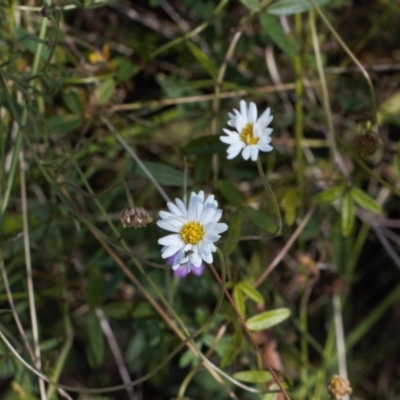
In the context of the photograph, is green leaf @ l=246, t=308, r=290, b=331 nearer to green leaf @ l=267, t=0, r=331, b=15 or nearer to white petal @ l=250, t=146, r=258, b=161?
white petal @ l=250, t=146, r=258, b=161

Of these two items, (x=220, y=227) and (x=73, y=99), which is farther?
(x=73, y=99)

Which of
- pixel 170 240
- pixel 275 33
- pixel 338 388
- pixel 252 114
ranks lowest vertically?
pixel 338 388

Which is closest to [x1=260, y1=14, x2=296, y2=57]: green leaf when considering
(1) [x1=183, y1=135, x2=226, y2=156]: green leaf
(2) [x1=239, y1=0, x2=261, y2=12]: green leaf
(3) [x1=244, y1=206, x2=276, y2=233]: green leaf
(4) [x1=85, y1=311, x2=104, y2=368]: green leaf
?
(2) [x1=239, y1=0, x2=261, y2=12]: green leaf

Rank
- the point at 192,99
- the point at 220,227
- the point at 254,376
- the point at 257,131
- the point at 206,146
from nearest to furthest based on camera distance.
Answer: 1. the point at 220,227
2. the point at 257,131
3. the point at 254,376
4. the point at 206,146
5. the point at 192,99

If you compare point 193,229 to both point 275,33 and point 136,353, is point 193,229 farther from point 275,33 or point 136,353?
point 136,353

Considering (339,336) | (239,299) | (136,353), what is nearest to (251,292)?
(239,299)
